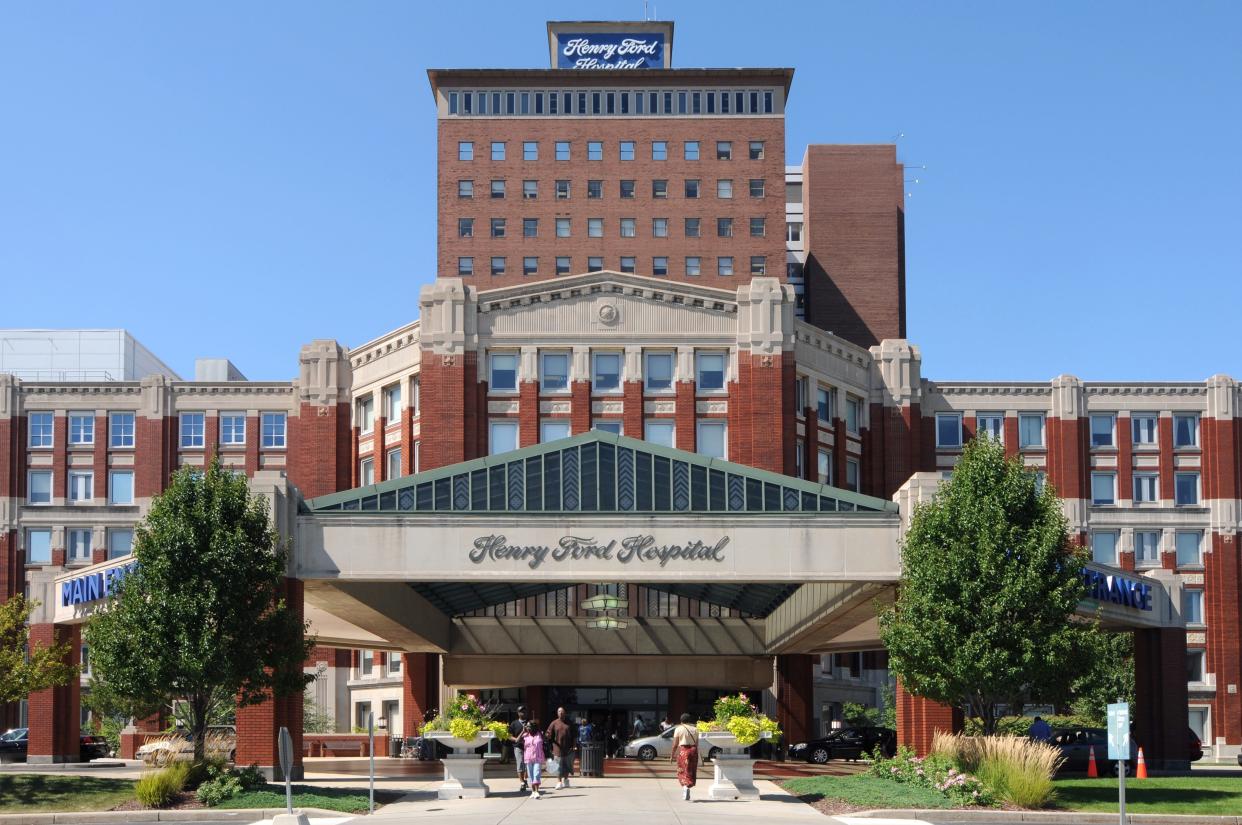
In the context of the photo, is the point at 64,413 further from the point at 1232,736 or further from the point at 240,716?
the point at 1232,736

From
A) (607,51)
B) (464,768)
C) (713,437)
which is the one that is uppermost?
(607,51)

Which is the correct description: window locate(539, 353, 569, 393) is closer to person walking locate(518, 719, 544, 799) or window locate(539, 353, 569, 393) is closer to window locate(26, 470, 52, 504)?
window locate(26, 470, 52, 504)

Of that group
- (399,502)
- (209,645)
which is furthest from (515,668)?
(209,645)

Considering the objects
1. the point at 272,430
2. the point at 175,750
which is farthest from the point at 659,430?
the point at 175,750

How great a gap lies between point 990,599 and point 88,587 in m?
24.7

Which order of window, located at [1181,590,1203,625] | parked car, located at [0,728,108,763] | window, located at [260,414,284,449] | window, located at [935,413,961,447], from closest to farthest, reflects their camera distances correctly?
parked car, located at [0,728,108,763] → window, located at [1181,590,1203,625] → window, located at [935,413,961,447] → window, located at [260,414,284,449]

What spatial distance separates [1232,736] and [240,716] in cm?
5569

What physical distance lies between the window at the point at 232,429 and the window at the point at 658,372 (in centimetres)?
2630

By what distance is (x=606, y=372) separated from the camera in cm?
6950

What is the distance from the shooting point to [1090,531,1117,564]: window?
84000 mm

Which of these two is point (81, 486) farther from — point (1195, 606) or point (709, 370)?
point (1195, 606)

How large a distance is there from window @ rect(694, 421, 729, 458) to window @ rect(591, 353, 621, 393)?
394 centimetres

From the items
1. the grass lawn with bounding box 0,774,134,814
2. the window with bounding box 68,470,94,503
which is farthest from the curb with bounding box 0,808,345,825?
the window with bounding box 68,470,94,503

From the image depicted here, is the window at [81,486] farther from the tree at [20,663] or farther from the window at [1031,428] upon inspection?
the window at [1031,428]
